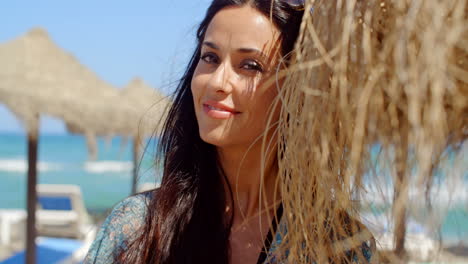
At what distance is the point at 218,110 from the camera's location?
110cm

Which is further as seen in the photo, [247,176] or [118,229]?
[247,176]

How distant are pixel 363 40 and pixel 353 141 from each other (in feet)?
0.40

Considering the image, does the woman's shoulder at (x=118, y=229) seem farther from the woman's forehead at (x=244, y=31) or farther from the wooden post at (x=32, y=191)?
the wooden post at (x=32, y=191)

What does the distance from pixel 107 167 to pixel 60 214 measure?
60.9 feet

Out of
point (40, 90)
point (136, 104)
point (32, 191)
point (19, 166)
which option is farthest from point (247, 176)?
point (19, 166)

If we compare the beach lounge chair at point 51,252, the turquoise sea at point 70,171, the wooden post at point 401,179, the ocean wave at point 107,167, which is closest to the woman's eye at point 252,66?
the wooden post at point 401,179

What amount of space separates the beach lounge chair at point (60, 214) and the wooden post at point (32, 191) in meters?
2.41

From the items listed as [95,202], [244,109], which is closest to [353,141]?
[244,109]

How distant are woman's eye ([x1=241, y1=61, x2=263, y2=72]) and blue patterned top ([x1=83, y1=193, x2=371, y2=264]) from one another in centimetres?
37

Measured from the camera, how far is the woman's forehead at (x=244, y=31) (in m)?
1.12

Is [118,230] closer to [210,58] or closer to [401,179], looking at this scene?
[210,58]

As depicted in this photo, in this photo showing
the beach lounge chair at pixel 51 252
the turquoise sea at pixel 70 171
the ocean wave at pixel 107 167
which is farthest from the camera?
the ocean wave at pixel 107 167

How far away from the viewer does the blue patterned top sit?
3.79 feet

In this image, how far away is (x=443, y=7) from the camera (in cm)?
54
